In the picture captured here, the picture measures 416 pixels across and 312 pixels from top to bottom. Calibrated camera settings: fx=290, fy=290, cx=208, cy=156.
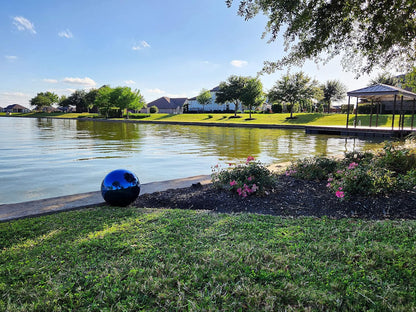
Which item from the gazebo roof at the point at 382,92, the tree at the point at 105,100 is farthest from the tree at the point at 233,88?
the gazebo roof at the point at 382,92

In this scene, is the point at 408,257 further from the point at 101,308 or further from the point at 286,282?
the point at 101,308

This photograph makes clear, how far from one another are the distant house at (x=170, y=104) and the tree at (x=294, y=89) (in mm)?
53584

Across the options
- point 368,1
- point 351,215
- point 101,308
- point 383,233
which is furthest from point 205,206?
Result: point 368,1

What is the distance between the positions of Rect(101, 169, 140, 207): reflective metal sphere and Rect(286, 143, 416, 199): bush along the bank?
12.0ft

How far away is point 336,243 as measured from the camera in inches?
130

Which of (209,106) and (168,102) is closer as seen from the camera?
(209,106)

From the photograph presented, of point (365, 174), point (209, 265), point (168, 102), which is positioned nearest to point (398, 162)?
point (365, 174)

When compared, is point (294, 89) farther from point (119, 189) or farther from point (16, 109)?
point (16, 109)

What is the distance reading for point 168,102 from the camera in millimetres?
100625

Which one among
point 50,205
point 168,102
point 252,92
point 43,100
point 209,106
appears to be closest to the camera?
point 50,205

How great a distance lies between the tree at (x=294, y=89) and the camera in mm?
44719

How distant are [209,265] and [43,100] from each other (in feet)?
434

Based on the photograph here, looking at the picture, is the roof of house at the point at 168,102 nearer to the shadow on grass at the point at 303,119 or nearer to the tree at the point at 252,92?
the tree at the point at 252,92

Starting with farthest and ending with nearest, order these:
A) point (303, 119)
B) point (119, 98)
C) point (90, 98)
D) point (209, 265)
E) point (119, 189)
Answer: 1. point (90, 98)
2. point (119, 98)
3. point (303, 119)
4. point (119, 189)
5. point (209, 265)
